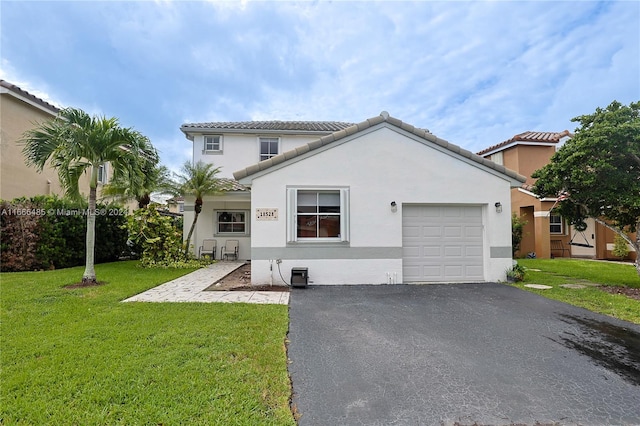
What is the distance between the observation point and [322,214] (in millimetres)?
8828

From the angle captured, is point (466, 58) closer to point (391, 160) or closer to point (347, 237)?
point (391, 160)

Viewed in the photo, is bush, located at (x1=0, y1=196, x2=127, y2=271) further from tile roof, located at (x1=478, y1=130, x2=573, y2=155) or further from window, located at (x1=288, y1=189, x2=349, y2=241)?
tile roof, located at (x1=478, y1=130, x2=573, y2=155)

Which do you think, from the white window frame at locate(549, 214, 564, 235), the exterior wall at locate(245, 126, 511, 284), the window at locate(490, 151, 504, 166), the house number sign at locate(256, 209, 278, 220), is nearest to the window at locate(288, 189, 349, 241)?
the exterior wall at locate(245, 126, 511, 284)

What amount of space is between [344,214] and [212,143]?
10.3 meters

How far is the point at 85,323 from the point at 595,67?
18451mm

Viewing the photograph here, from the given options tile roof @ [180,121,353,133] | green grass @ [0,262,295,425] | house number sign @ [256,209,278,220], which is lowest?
green grass @ [0,262,295,425]

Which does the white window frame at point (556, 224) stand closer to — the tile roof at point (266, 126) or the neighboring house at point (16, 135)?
the tile roof at point (266, 126)

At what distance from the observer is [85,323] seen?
16.4 feet

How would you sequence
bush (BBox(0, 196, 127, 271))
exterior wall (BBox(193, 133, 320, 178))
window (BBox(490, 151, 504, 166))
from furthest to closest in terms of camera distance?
window (BBox(490, 151, 504, 166)), exterior wall (BBox(193, 133, 320, 178)), bush (BBox(0, 196, 127, 271))

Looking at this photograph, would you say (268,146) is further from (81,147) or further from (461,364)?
(461,364)

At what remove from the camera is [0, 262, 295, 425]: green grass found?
2654 mm

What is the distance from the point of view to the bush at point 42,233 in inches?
406

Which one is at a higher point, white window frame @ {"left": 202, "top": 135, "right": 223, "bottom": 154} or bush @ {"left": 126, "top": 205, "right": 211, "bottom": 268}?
white window frame @ {"left": 202, "top": 135, "right": 223, "bottom": 154}

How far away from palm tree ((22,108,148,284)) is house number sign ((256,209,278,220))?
12.4 feet
